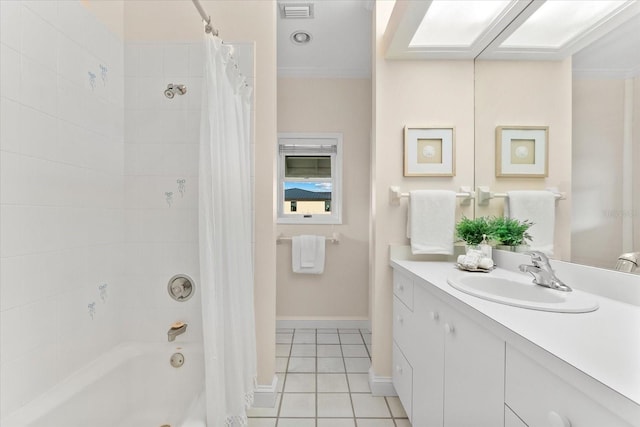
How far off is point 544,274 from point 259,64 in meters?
1.77

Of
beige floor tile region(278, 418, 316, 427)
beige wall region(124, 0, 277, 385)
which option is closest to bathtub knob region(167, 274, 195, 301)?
beige wall region(124, 0, 277, 385)

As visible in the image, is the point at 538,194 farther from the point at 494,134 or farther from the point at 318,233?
the point at 318,233

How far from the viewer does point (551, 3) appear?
4.20ft

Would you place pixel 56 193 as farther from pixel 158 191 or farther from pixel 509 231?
pixel 509 231

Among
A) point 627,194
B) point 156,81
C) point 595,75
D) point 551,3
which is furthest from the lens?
point 156,81

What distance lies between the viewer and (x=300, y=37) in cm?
239

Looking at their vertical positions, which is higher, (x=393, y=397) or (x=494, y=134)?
(x=494, y=134)

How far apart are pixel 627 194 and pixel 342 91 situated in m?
2.43

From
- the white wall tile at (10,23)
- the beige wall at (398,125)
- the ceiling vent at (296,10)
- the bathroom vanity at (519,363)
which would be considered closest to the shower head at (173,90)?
the white wall tile at (10,23)

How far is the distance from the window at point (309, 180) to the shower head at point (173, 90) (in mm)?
1420

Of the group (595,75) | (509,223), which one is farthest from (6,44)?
(509,223)

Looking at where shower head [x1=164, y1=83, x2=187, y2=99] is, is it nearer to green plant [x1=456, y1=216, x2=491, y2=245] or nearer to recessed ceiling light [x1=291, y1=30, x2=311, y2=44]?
recessed ceiling light [x1=291, y1=30, x2=311, y2=44]

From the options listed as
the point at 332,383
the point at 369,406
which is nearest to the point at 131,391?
the point at 332,383

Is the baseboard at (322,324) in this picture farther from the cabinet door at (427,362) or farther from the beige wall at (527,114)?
the beige wall at (527,114)
